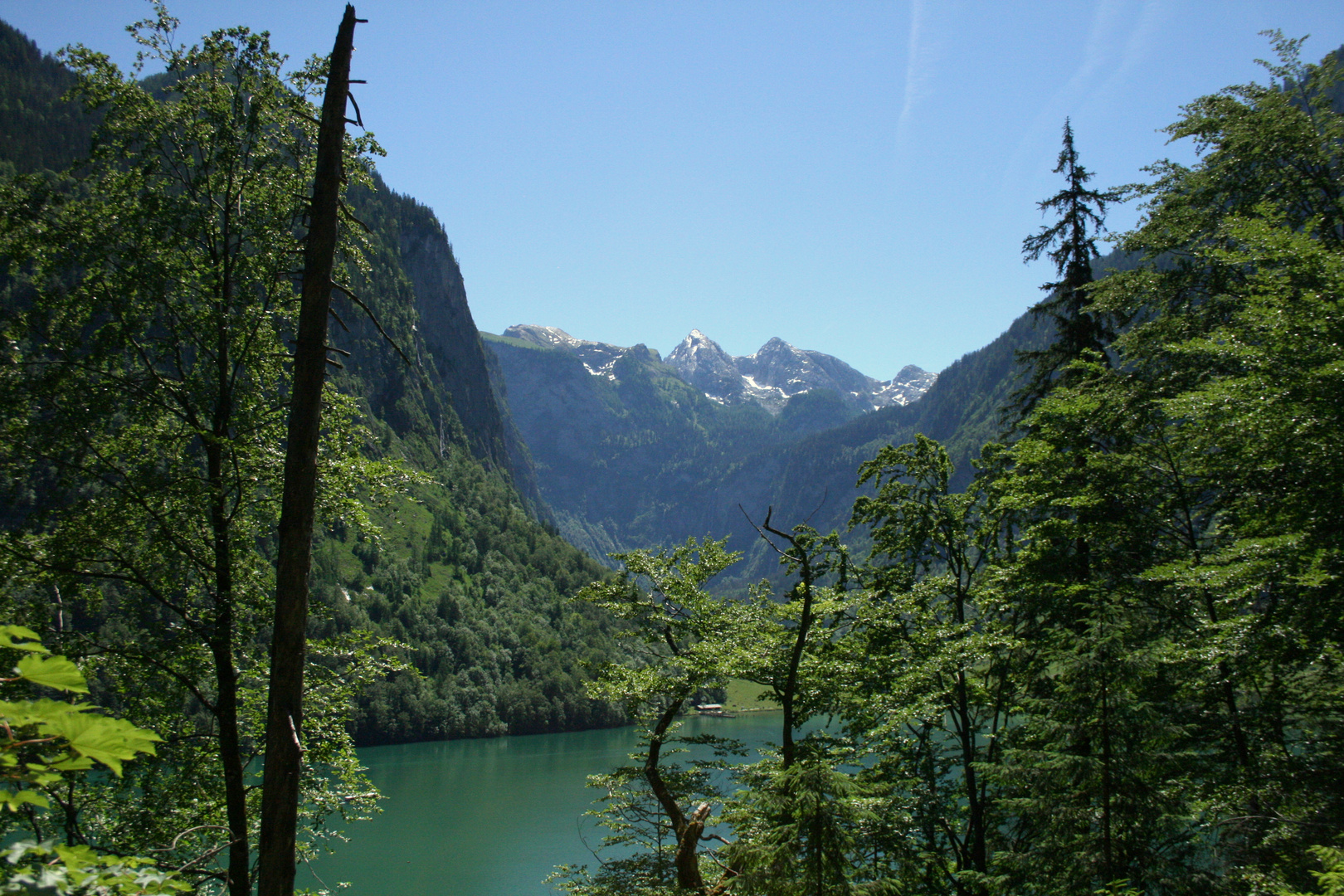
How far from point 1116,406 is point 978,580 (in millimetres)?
4032

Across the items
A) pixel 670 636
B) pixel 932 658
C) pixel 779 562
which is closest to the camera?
pixel 779 562

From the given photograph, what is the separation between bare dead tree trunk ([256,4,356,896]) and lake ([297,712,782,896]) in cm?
1636

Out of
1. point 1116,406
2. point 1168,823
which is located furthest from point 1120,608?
point 1116,406

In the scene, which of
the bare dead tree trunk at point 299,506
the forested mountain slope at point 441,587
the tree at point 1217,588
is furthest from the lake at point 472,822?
the bare dead tree trunk at point 299,506

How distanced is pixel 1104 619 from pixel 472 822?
4981cm

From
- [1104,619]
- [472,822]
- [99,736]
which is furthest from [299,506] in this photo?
[472,822]

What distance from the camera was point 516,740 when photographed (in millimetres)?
94062

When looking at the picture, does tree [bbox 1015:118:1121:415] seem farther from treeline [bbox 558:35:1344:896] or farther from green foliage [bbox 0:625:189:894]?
green foliage [bbox 0:625:189:894]

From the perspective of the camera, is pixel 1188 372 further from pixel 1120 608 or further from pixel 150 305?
pixel 150 305

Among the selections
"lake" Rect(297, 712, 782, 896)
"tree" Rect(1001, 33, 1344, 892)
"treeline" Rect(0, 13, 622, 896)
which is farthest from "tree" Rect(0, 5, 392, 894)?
"lake" Rect(297, 712, 782, 896)

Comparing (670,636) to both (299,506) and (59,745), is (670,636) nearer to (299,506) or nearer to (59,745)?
(299,506)

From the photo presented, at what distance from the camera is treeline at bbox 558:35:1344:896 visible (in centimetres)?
783

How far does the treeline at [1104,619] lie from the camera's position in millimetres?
7828

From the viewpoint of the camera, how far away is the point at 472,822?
163 ft
